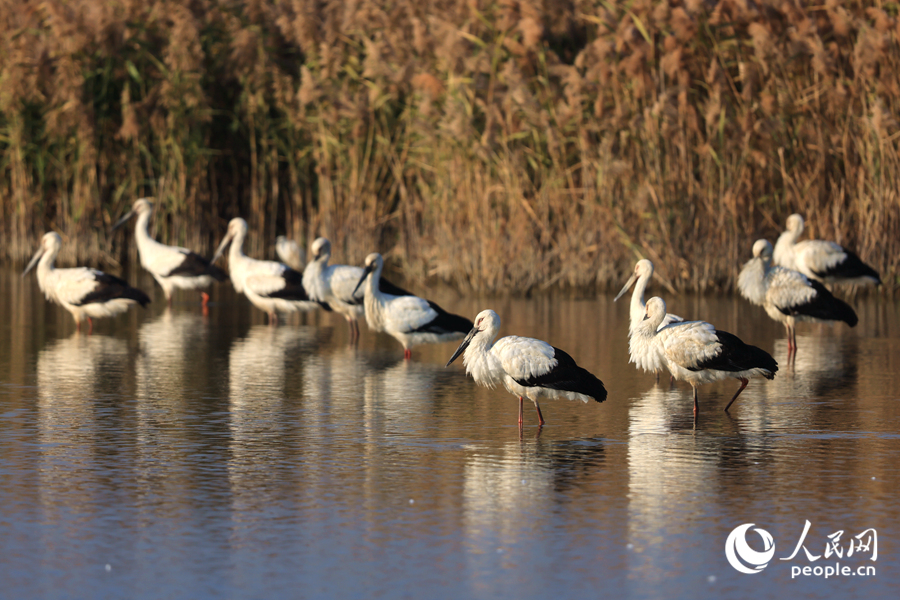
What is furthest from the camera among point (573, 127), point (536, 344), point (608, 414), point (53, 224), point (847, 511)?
point (53, 224)

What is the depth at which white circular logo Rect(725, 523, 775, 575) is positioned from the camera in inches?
227

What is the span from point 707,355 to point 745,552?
3.43 meters

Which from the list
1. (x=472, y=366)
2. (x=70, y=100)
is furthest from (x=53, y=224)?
(x=472, y=366)

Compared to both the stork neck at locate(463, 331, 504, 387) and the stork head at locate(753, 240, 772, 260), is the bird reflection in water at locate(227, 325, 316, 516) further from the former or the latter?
the stork head at locate(753, 240, 772, 260)

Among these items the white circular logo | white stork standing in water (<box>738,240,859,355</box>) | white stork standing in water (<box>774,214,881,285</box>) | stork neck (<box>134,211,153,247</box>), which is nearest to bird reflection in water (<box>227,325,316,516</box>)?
the white circular logo

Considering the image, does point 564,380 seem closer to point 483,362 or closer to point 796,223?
point 483,362

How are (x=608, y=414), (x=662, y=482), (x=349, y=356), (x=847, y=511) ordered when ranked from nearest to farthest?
(x=847, y=511) → (x=662, y=482) → (x=608, y=414) → (x=349, y=356)

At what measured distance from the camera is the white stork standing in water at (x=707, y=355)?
923 centimetres

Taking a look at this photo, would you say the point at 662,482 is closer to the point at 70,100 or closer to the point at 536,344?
the point at 536,344

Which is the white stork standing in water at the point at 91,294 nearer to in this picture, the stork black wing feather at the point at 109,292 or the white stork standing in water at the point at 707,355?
the stork black wing feather at the point at 109,292

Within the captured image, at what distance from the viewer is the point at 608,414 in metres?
9.55

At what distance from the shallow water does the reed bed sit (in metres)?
5.69

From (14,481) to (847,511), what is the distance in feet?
14.4

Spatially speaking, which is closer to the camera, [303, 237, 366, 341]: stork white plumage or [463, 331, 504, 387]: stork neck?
[463, 331, 504, 387]: stork neck
